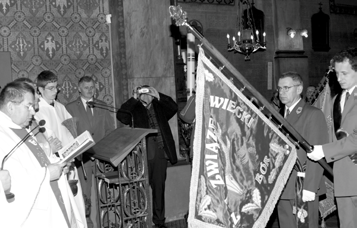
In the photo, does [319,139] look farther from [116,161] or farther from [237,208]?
[116,161]

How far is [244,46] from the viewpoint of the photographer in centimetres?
889

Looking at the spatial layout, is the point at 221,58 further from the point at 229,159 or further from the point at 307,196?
the point at 307,196

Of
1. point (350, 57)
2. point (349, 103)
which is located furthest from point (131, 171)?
point (350, 57)

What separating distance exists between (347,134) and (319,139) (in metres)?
0.24

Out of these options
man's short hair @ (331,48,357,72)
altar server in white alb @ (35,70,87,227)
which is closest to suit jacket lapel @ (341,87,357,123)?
man's short hair @ (331,48,357,72)

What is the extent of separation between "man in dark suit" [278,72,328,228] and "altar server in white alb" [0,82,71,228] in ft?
5.95

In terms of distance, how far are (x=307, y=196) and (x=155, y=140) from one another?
2133 millimetres

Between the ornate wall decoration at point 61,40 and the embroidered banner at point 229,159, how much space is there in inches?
134

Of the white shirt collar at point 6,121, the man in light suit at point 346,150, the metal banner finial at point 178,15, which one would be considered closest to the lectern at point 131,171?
the white shirt collar at point 6,121

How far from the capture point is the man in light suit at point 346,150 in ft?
10.8

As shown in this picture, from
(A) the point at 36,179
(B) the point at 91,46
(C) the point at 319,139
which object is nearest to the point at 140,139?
(A) the point at 36,179

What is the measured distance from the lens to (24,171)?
283 cm

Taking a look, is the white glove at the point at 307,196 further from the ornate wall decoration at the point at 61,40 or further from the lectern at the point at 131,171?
the ornate wall decoration at the point at 61,40

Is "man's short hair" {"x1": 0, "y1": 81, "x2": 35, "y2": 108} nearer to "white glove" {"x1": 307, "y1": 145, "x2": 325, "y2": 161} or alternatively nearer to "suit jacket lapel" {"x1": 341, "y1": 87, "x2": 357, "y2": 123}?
"white glove" {"x1": 307, "y1": 145, "x2": 325, "y2": 161}
